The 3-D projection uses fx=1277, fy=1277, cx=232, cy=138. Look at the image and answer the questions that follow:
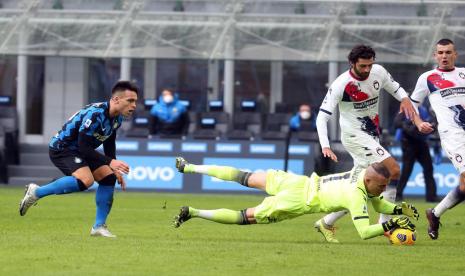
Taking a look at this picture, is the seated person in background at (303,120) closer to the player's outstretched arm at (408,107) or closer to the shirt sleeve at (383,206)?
the player's outstretched arm at (408,107)

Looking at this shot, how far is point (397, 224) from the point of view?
1313 cm

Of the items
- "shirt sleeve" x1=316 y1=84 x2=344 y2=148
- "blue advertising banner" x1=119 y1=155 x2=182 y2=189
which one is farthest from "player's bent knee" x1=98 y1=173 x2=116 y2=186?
"blue advertising banner" x1=119 y1=155 x2=182 y2=189

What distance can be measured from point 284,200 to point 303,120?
1476 cm

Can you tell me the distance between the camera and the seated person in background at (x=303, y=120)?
27.9m

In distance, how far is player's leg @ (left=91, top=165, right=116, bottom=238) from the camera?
1437 centimetres

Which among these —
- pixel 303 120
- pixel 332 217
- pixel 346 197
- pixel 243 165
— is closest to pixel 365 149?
pixel 332 217

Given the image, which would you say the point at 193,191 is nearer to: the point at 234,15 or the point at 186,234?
the point at 234,15

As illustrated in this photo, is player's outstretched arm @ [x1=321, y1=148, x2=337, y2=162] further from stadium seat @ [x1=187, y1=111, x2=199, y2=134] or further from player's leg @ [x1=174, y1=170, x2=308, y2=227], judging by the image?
stadium seat @ [x1=187, y1=111, x2=199, y2=134]

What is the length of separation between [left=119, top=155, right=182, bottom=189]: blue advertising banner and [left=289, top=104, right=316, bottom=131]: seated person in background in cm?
285

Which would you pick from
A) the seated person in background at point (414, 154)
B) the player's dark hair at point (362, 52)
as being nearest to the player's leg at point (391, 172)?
the player's dark hair at point (362, 52)

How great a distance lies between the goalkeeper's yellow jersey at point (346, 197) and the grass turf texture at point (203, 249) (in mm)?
283

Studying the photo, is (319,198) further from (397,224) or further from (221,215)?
(221,215)

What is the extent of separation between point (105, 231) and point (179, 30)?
15.4 m

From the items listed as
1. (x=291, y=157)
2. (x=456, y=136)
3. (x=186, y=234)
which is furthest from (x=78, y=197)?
(x=456, y=136)
